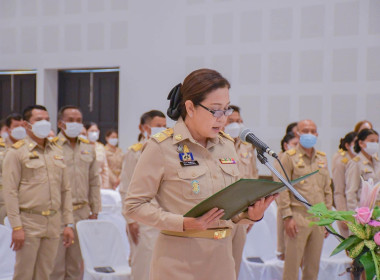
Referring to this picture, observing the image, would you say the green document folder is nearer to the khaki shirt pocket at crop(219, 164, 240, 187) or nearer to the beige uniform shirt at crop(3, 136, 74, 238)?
the khaki shirt pocket at crop(219, 164, 240, 187)

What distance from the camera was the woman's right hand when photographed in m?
2.24

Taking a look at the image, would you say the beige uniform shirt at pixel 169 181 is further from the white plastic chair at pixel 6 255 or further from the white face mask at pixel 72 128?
the white face mask at pixel 72 128

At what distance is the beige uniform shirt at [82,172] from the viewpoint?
579cm

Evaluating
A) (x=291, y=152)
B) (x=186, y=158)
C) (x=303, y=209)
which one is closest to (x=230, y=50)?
(x=291, y=152)

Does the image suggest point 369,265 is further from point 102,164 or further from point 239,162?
point 102,164

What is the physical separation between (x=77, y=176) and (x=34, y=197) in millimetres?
1185

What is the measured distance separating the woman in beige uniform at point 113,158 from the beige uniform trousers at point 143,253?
15.5ft

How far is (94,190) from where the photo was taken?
5938mm

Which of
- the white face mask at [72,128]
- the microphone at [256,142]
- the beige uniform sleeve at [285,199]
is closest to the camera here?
the microphone at [256,142]

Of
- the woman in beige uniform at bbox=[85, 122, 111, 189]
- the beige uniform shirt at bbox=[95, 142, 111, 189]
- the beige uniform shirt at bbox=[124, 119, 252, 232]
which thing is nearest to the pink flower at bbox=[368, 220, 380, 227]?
the beige uniform shirt at bbox=[124, 119, 252, 232]

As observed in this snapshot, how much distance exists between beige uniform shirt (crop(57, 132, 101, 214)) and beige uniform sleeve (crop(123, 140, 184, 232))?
11.5 feet

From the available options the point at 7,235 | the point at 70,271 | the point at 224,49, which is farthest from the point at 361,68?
the point at 7,235

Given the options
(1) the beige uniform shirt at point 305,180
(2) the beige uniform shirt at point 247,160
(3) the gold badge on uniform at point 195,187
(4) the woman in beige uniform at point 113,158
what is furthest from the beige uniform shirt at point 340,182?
(4) the woman in beige uniform at point 113,158

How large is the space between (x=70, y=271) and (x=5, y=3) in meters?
8.90
